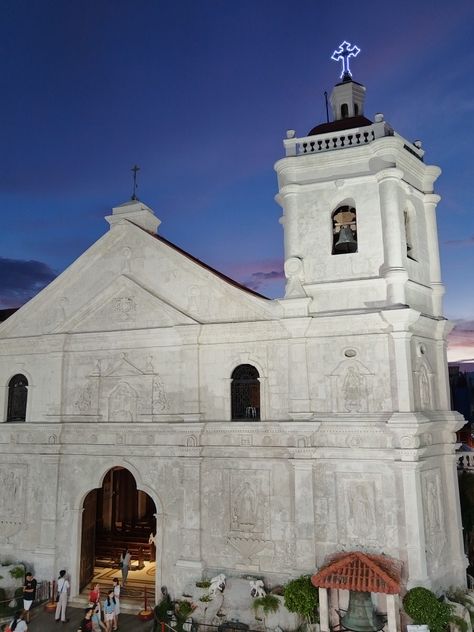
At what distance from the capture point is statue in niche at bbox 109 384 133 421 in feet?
68.4

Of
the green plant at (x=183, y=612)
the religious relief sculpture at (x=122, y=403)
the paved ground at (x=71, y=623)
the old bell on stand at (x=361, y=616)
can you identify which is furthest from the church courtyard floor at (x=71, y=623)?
the religious relief sculpture at (x=122, y=403)

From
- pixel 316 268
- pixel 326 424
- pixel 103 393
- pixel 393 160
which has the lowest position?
pixel 326 424

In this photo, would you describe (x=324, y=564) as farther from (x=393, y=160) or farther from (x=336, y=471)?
(x=393, y=160)

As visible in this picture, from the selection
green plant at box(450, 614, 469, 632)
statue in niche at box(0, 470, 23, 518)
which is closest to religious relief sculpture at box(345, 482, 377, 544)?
green plant at box(450, 614, 469, 632)

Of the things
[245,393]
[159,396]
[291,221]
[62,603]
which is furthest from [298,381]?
[62,603]

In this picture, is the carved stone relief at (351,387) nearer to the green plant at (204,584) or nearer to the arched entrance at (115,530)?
the green plant at (204,584)

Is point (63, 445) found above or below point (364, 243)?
below

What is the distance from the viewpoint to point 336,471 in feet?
57.5

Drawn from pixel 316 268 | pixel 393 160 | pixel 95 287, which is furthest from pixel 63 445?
pixel 393 160

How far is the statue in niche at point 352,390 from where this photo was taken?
58.1 feet

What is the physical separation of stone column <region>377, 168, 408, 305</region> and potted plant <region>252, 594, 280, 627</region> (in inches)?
394

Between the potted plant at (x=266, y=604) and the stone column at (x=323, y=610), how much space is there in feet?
4.62

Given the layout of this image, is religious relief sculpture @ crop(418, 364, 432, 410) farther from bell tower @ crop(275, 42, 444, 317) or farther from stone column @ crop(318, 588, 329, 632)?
stone column @ crop(318, 588, 329, 632)

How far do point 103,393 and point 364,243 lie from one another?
11.5m
